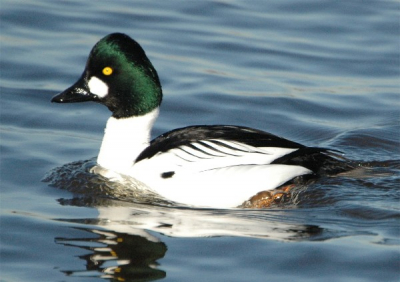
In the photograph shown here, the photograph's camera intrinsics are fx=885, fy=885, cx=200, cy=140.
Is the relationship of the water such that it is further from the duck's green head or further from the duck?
the duck's green head

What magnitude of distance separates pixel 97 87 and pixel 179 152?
113cm

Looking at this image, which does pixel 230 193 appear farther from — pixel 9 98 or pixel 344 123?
pixel 9 98

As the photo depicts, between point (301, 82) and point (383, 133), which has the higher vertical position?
point (301, 82)

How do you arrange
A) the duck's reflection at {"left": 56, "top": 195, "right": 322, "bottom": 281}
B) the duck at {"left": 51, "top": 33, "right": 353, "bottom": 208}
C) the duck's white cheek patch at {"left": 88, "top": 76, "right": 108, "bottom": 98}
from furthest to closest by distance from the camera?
the duck's white cheek patch at {"left": 88, "top": 76, "right": 108, "bottom": 98}
the duck at {"left": 51, "top": 33, "right": 353, "bottom": 208}
the duck's reflection at {"left": 56, "top": 195, "right": 322, "bottom": 281}

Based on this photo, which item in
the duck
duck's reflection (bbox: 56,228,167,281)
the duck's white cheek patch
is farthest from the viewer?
the duck's white cheek patch

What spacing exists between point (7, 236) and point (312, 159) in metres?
2.92

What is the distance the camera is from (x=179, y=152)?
8.15m

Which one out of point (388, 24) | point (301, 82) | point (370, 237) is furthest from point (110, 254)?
Result: point (388, 24)

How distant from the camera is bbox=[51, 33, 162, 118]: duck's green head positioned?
27.6 feet

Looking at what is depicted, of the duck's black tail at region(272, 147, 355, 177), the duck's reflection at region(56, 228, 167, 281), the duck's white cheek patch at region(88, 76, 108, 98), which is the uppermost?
the duck's white cheek patch at region(88, 76, 108, 98)

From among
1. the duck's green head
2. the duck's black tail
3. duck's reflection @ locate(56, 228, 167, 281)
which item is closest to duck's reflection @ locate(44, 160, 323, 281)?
duck's reflection @ locate(56, 228, 167, 281)

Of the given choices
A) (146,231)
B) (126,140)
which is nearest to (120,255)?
(146,231)

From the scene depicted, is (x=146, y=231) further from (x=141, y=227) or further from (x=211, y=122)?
(x=211, y=122)

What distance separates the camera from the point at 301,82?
1198 cm
